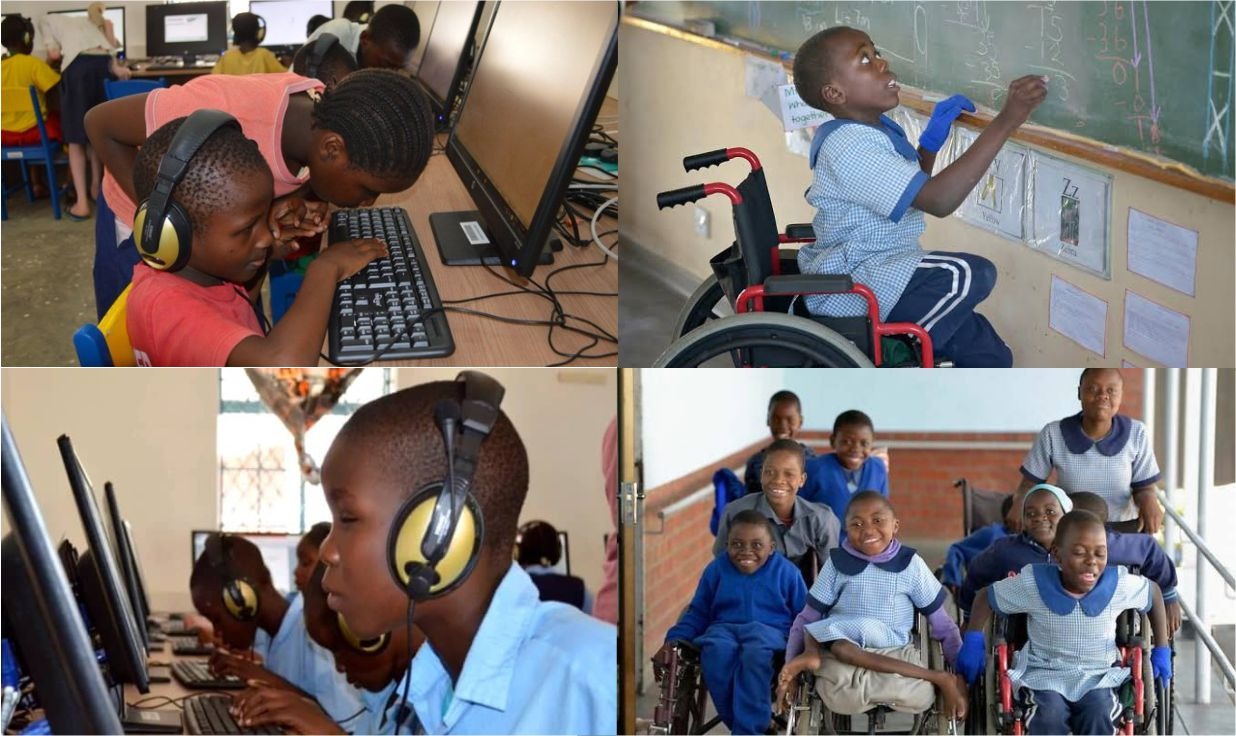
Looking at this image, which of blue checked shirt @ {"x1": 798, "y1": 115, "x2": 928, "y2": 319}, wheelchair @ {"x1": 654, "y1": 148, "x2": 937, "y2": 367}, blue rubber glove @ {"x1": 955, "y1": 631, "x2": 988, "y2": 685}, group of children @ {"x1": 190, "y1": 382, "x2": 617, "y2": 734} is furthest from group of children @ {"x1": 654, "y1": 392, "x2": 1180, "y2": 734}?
group of children @ {"x1": 190, "y1": 382, "x2": 617, "y2": 734}

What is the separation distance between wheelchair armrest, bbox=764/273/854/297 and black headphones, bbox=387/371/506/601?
505mm

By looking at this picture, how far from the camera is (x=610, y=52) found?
4.03 ft

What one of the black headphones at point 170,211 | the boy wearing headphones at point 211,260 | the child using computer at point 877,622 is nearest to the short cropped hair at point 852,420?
the child using computer at point 877,622

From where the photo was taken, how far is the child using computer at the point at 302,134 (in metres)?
1.61

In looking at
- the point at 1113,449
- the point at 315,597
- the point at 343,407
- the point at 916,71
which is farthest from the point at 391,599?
the point at 916,71

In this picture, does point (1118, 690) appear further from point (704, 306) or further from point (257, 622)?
point (257, 622)

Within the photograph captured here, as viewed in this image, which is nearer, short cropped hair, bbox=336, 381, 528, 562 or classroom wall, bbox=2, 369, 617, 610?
short cropped hair, bbox=336, 381, 528, 562

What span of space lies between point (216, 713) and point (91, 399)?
56 centimetres

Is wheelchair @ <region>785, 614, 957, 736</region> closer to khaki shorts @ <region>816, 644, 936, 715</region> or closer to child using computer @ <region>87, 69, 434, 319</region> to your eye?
khaki shorts @ <region>816, 644, 936, 715</region>

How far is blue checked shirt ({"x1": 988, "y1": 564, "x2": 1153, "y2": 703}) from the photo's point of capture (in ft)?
5.69

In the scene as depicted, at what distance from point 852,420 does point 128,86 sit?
4.71 feet

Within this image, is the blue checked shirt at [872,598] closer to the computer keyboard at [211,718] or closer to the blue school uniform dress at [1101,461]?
the blue school uniform dress at [1101,461]

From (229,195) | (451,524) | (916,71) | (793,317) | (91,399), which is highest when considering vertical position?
(916,71)

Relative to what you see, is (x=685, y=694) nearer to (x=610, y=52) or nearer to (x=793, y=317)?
(x=793, y=317)
